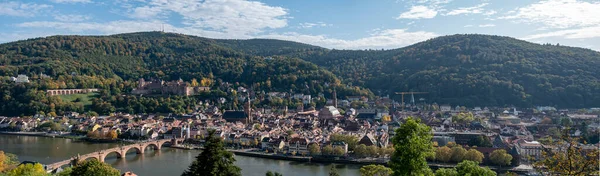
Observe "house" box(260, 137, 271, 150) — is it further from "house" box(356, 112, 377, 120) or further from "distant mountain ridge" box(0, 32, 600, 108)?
"distant mountain ridge" box(0, 32, 600, 108)

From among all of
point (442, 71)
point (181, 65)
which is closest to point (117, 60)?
point (181, 65)

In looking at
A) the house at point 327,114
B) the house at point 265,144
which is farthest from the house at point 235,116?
the house at point 265,144

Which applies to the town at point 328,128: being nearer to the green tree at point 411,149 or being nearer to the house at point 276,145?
the house at point 276,145

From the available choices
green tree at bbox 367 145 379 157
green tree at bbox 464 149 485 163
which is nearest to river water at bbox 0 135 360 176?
green tree at bbox 367 145 379 157

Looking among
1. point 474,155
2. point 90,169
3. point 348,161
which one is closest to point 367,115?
point 348,161

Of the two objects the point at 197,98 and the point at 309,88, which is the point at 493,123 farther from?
the point at 197,98

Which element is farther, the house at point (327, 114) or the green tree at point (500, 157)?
the house at point (327, 114)

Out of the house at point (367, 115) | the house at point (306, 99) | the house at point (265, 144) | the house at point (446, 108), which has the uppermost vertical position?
the house at point (306, 99)
